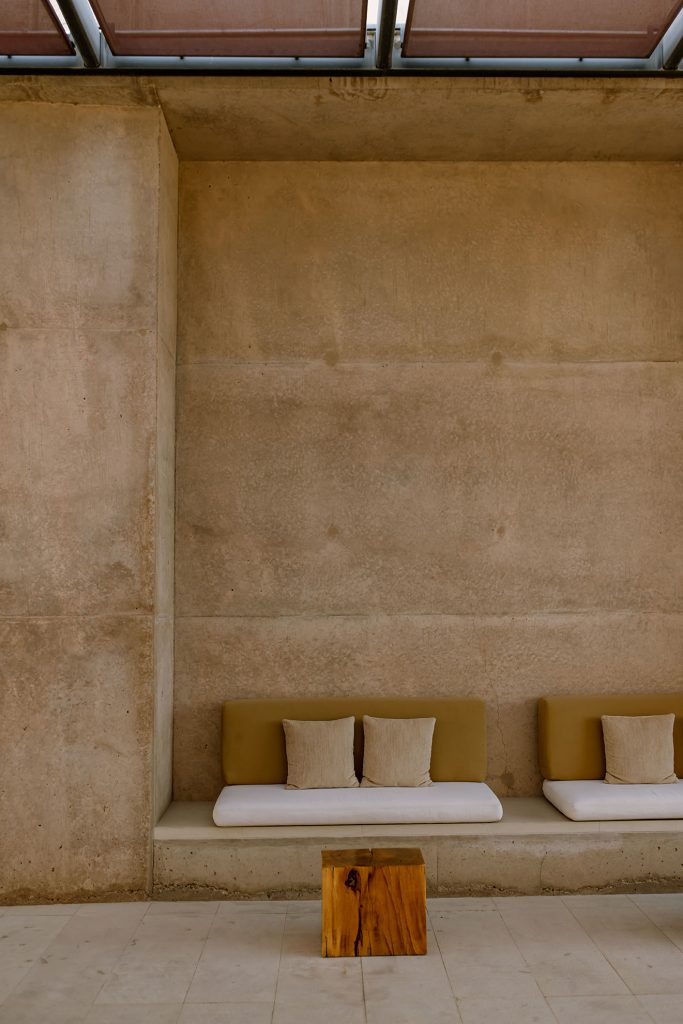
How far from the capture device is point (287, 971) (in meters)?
3.95

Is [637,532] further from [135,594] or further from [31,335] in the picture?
[31,335]

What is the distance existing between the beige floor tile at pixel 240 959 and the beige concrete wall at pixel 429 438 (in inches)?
47.1

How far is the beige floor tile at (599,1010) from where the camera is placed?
11.4 ft

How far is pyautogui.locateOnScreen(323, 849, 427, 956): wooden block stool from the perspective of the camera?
4074 millimetres

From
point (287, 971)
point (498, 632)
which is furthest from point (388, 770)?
point (287, 971)

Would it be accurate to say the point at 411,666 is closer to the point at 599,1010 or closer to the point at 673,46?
the point at 599,1010

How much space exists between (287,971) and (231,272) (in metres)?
4.09

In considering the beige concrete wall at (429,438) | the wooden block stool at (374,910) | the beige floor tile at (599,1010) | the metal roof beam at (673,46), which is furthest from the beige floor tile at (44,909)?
the metal roof beam at (673,46)

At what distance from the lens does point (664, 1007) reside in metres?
3.59

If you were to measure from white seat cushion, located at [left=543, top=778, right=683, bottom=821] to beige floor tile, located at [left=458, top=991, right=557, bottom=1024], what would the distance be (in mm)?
1440

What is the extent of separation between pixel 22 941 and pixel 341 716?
83.4 inches

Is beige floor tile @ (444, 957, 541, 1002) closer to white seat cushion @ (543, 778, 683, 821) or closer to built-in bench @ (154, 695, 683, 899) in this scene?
built-in bench @ (154, 695, 683, 899)

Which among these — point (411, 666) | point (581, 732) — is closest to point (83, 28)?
point (411, 666)

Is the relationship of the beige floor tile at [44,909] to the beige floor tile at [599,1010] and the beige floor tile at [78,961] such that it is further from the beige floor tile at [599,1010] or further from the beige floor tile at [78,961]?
the beige floor tile at [599,1010]
